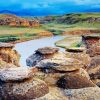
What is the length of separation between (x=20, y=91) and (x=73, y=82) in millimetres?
2048

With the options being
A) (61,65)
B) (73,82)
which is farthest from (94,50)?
(73,82)

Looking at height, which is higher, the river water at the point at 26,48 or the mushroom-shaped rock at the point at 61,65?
the mushroom-shaped rock at the point at 61,65

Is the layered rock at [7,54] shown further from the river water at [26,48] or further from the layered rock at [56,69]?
the river water at [26,48]

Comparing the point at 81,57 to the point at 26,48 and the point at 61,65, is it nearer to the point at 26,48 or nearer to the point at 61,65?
the point at 61,65

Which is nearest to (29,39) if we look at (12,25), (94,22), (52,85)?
(12,25)

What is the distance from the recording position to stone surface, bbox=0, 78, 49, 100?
11523 millimetres

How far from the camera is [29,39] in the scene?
233 ft

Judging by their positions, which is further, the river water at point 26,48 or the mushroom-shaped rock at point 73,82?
the river water at point 26,48

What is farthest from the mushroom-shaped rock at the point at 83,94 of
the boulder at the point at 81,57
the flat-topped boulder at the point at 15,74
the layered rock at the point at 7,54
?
the layered rock at the point at 7,54

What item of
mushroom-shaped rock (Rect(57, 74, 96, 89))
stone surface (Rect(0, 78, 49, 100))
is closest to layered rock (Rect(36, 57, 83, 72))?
mushroom-shaped rock (Rect(57, 74, 96, 89))

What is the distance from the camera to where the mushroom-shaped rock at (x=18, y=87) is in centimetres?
1153

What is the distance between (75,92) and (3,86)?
7.69 feet

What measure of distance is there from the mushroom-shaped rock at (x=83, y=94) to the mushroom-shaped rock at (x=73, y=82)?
0.58 feet

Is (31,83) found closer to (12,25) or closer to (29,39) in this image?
(29,39)
